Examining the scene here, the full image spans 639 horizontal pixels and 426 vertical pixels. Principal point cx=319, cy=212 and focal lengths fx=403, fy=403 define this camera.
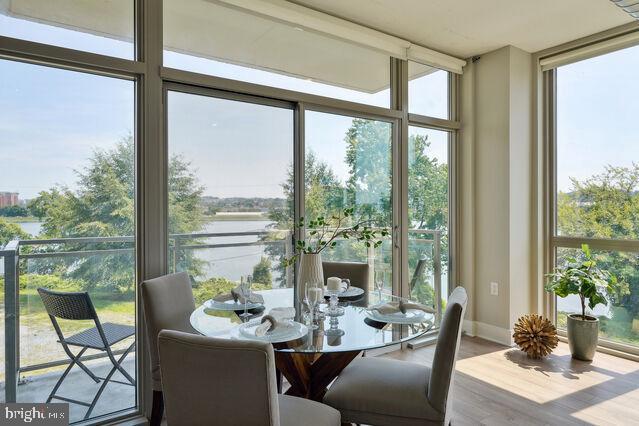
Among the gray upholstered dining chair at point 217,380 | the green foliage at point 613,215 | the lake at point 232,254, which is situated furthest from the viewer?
the green foliage at point 613,215

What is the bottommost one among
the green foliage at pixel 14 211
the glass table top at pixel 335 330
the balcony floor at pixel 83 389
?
the balcony floor at pixel 83 389

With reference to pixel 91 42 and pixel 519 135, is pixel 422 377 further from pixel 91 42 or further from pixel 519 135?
pixel 519 135

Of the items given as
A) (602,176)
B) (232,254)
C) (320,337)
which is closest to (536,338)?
(602,176)

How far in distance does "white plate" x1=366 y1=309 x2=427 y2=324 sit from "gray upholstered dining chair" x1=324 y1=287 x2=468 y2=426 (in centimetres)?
24

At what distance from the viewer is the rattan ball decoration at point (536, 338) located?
3410 mm

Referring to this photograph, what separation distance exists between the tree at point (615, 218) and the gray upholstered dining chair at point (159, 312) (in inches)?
140

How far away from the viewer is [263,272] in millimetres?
3012

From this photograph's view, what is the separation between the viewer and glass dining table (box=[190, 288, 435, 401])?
67.1 inches

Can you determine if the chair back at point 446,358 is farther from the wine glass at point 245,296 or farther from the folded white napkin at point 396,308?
the wine glass at point 245,296

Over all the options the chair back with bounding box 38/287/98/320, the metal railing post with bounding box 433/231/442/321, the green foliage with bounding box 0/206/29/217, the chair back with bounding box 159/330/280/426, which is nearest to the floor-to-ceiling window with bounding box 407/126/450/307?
the metal railing post with bounding box 433/231/442/321

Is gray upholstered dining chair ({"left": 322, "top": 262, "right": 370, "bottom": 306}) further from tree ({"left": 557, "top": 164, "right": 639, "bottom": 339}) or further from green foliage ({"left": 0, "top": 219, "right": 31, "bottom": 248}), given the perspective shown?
tree ({"left": 557, "top": 164, "right": 639, "bottom": 339})

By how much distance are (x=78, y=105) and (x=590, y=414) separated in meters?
3.61

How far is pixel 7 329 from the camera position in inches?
83.8

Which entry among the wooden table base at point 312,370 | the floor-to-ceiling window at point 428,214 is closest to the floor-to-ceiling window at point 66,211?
the wooden table base at point 312,370
